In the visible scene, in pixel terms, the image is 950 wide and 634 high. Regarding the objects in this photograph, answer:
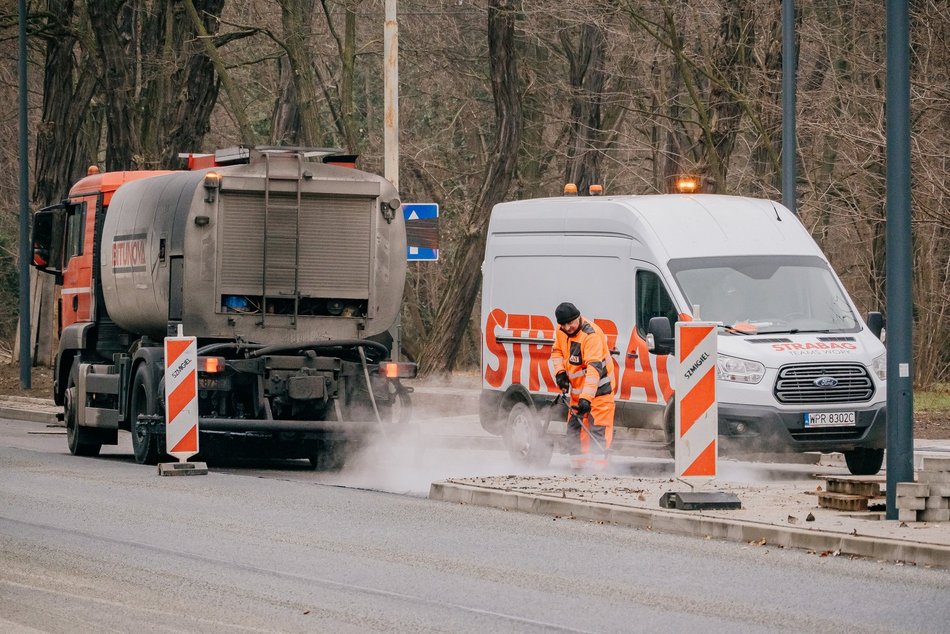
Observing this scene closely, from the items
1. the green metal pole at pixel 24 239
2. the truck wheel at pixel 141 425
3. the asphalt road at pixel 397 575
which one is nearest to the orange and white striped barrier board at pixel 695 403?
the asphalt road at pixel 397 575

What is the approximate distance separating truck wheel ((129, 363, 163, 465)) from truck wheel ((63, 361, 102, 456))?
1690 mm

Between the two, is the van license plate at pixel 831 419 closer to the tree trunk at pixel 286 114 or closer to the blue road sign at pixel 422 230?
the blue road sign at pixel 422 230

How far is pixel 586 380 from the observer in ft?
52.0

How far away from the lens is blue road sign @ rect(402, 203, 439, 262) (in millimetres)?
21891

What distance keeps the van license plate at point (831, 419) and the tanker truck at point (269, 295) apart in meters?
4.28

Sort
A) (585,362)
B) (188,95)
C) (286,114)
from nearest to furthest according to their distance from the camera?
(585,362) → (188,95) → (286,114)

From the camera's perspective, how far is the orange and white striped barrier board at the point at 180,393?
16.8 meters

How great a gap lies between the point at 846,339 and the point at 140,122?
2213 centimetres

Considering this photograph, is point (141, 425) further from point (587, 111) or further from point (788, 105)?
point (587, 111)

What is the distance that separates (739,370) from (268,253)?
5.00m

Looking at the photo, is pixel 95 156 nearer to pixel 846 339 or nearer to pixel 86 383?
pixel 86 383

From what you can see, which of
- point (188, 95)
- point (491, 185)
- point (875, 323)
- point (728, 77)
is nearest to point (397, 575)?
point (875, 323)

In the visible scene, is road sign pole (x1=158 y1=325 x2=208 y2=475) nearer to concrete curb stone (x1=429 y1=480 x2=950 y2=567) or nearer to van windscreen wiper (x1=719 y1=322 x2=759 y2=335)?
concrete curb stone (x1=429 y1=480 x2=950 y2=567)

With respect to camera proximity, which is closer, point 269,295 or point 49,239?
point 269,295
